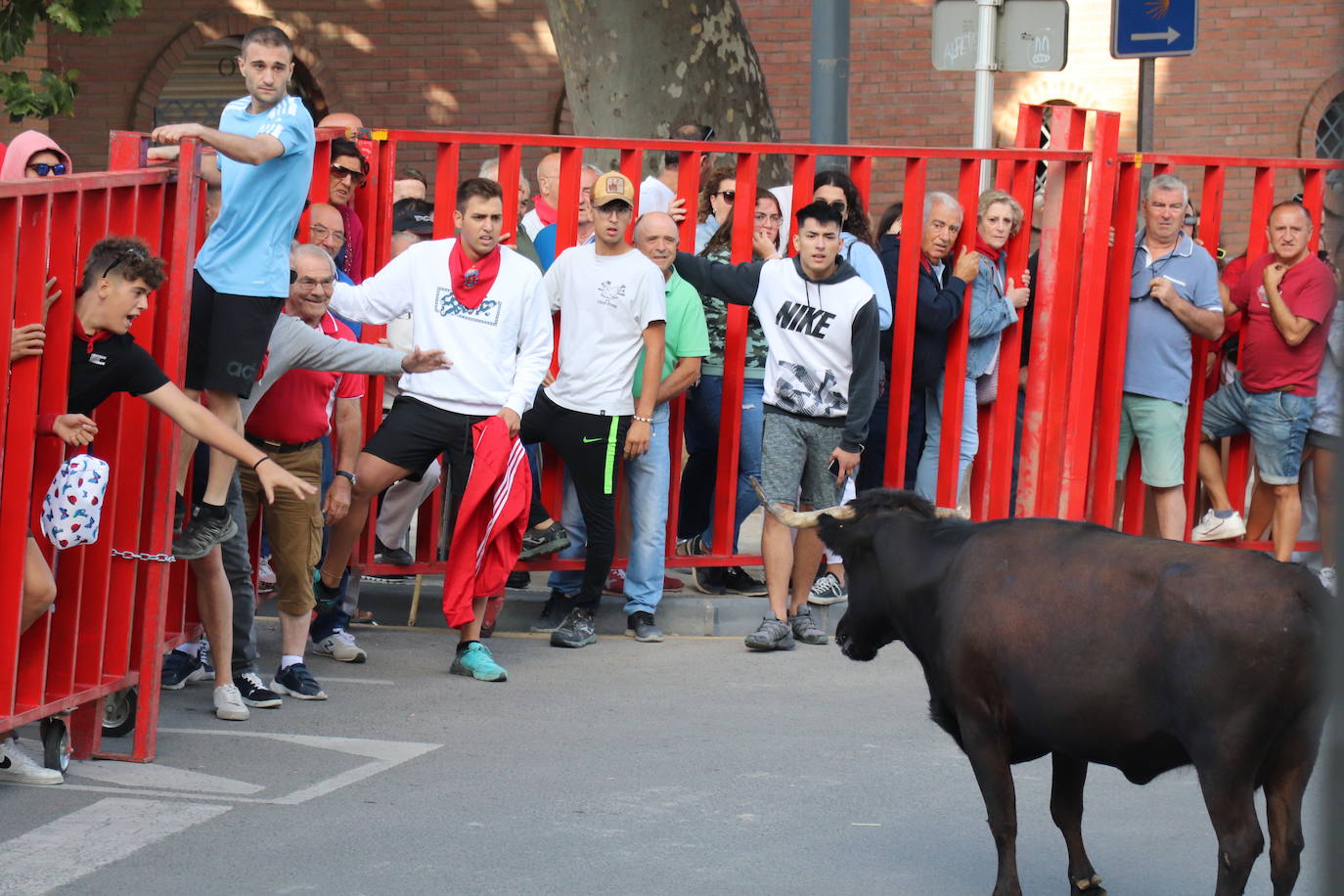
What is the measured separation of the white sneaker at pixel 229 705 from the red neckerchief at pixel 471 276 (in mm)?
1971

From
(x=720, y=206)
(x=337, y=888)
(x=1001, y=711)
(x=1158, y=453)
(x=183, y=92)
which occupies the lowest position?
(x=337, y=888)

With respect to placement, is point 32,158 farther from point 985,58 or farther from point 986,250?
point 985,58

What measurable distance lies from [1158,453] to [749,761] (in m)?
3.82

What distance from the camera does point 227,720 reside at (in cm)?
725

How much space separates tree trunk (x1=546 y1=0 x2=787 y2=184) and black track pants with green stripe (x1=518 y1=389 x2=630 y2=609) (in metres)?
4.89

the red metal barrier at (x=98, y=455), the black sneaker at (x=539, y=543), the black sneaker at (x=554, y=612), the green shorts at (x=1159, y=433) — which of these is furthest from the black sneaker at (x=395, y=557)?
the green shorts at (x=1159, y=433)

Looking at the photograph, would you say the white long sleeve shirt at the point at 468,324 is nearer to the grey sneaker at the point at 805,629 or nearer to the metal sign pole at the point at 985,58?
the grey sneaker at the point at 805,629

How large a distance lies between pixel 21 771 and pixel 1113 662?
11.8 feet

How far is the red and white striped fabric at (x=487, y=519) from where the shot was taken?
26.5ft

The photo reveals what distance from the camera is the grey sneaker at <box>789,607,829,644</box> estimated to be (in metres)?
8.98

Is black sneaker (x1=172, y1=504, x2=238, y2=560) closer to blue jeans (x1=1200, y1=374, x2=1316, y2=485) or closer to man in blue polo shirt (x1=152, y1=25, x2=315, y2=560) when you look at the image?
man in blue polo shirt (x1=152, y1=25, x2=315, y2=560)

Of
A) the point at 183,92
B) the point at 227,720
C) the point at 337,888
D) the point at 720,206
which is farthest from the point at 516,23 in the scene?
the point at 337,888

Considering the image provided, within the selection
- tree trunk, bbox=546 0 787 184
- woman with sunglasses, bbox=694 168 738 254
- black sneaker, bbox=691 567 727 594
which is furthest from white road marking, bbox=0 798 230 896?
tree trunk, bbox=546 0 787 184

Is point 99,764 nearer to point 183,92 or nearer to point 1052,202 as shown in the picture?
point 1052,202
